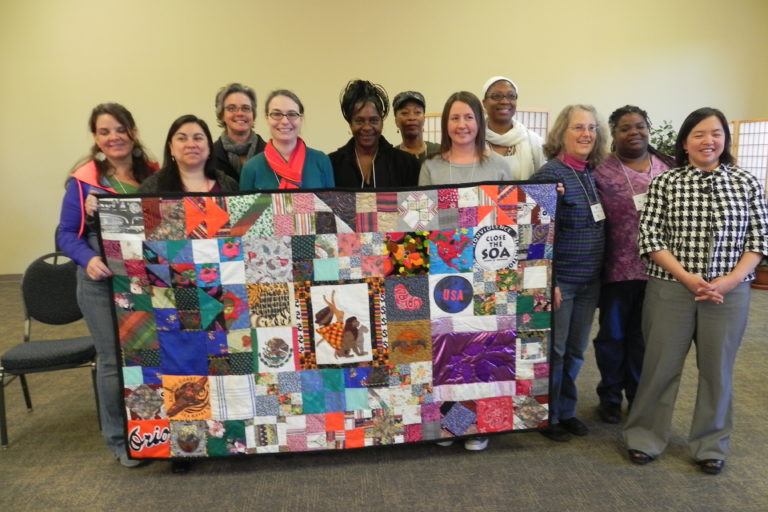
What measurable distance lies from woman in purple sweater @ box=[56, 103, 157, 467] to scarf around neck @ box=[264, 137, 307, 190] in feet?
1.81

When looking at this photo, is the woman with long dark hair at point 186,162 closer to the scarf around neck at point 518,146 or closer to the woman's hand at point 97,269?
the woman's hand at point 97,269

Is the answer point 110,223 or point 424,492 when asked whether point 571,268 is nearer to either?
point 424,492

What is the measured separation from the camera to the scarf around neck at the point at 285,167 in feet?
7.34

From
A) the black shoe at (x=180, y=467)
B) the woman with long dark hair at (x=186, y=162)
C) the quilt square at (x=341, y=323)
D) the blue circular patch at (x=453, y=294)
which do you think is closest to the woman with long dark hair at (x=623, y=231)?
the blue circular patch at (x=453, y=294)

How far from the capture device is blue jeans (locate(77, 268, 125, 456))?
2.09 meters

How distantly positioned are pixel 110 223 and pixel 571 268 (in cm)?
193

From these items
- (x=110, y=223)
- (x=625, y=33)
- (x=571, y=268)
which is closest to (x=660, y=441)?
(x=571, y=268)

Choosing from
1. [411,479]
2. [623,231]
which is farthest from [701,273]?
[411,479]

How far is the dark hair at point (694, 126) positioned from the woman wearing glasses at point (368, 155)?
1.15 m

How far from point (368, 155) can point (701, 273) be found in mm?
1543

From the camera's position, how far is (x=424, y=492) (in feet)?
6.49

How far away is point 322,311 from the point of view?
2064 mm

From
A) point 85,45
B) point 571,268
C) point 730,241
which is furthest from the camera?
point 85,45

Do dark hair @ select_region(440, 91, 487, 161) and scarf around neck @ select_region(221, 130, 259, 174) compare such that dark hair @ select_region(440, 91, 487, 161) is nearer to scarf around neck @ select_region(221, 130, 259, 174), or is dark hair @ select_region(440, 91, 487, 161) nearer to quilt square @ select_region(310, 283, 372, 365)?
quilt square @ select_region(310, 283, 372, 365)
